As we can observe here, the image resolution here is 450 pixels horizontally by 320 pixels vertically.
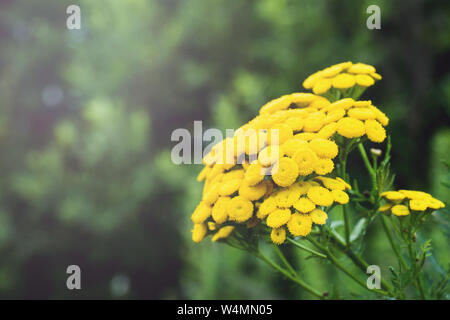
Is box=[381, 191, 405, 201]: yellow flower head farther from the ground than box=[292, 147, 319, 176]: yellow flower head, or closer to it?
closer to it

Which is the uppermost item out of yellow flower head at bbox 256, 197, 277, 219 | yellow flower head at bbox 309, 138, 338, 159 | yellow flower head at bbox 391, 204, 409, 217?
yellow flower head at bbox 309, 138, 338, 159

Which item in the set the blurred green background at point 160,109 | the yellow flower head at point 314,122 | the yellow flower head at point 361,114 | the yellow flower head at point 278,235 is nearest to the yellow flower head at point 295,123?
the yellow flower head at point 314,122

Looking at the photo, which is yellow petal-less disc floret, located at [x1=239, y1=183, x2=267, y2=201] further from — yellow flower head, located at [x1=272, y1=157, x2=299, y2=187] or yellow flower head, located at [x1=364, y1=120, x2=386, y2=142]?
yellow flower head, located at [x1=364, y1=120, x2=386, y2=142]

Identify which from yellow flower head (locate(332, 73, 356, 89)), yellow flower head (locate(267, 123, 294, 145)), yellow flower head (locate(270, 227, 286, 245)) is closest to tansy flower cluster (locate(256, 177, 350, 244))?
yellow flower head (locate(270, 227, 286, 245))

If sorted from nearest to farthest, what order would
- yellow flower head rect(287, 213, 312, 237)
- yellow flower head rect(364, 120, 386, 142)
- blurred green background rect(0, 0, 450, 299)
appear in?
yellow flower head rect(287, 213, 312, 237)
yellow flower head rect(364, 120, 386, 142)
blurred green background rect(0, 0, 450, 299)

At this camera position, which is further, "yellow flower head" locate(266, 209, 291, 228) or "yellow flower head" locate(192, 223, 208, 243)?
"yellow flower head" locate(192, 223, 208, 243)

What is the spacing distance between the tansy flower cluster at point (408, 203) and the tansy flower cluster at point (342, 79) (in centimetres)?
28

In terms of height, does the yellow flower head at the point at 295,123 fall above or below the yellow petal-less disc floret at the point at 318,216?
above

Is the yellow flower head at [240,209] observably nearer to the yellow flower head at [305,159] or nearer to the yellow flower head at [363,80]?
the yellow flower head at [305,159]

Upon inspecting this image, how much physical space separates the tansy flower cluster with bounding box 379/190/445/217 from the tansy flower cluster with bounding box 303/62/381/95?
0.28 m

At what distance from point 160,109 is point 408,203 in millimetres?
3395

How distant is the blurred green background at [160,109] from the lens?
3373 mm

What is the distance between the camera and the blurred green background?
133 inches

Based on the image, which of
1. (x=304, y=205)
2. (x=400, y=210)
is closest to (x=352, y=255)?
(x=400, y=210)
